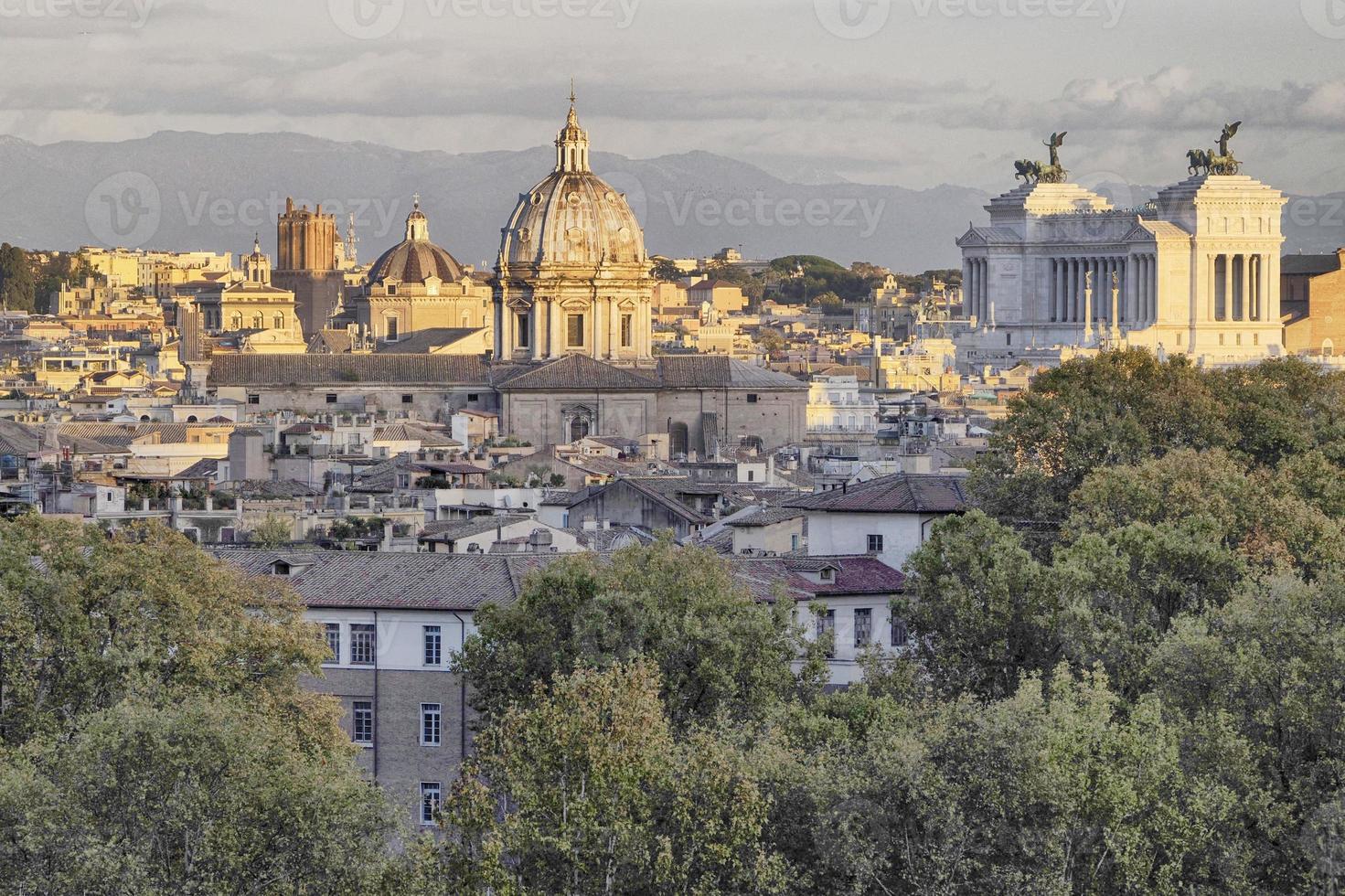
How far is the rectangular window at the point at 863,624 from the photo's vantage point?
51.2 metres

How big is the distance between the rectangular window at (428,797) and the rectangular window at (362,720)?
1179mm

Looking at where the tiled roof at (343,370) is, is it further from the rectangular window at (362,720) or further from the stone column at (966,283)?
the rectangular window at (362,720)

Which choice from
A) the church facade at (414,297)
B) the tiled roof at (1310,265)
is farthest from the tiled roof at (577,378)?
the tiled roof at (1310,265)

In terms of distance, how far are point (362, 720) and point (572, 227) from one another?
3163 inches

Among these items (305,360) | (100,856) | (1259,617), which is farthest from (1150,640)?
(305,360)

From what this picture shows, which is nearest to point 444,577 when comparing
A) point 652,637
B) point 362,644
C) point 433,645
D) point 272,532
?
point 433,645

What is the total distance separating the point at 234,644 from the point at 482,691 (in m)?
3.39

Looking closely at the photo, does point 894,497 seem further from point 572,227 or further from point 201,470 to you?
point 572,227

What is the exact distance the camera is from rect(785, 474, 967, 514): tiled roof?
188 feet

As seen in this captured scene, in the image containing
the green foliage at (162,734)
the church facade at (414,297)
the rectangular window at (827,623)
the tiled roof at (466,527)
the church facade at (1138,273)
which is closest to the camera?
the green foliage at (162,734)

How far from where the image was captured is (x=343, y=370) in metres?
127

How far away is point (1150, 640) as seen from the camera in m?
44.8

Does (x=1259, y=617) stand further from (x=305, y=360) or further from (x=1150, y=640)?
(x=305, y=360)

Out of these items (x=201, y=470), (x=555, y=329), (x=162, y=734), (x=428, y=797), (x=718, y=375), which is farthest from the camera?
(x=555, y=329)
